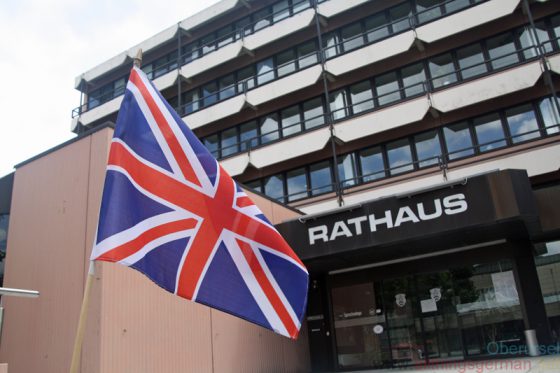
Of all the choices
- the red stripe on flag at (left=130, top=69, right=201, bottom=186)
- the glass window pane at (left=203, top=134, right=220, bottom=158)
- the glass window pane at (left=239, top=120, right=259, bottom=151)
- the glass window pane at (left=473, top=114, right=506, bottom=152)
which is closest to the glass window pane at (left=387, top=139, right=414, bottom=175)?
the glass window pane at (left=473, top=114, right=506, bottom=152)

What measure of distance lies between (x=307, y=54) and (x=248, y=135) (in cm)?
526

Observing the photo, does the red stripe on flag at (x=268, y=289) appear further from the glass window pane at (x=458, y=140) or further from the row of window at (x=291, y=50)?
the row of window at (x=291, y=50)

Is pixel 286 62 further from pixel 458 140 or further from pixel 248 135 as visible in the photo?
pixel 458 140

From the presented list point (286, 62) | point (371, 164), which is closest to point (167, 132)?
point (371, 164)

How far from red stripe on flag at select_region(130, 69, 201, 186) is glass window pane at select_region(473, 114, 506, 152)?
57.8ft

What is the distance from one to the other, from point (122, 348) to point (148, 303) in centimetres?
124

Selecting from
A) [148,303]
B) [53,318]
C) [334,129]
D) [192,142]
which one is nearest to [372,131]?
[334,129]

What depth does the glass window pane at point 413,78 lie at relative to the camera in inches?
922

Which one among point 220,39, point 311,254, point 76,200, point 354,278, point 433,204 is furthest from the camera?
point 220,39

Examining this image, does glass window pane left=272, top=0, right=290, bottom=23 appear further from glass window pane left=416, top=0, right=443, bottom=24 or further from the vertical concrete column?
the vertical concrete column

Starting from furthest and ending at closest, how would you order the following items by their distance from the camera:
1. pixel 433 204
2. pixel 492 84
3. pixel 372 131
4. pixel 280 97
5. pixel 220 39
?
pixel 220 39
pixel 280 97
pixel 372 131
pixel 492 84
pixel 433 204

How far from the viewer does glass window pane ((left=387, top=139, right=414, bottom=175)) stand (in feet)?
73.5

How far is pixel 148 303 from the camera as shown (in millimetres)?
11016

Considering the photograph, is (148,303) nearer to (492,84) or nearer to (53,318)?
(53,318)
